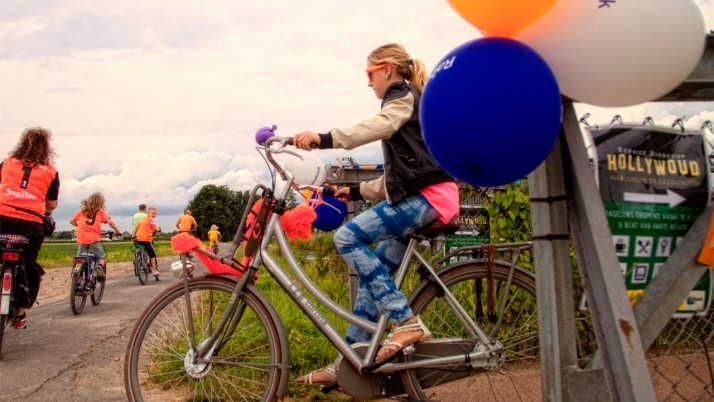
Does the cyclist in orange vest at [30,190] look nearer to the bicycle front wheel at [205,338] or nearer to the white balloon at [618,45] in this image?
the bicycle front wheel at [205,338]

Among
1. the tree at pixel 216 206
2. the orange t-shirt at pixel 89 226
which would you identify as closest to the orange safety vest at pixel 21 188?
the orange t-shirt at pixel 89 226

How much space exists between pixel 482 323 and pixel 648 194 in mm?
1614

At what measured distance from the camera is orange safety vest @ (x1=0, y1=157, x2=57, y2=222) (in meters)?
6.18

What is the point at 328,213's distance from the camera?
3879mm

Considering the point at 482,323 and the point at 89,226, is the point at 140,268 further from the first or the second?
the point at 482,323

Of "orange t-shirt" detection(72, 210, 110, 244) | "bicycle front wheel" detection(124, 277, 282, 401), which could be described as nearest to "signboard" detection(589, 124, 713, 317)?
"bicycle front wheel" detection(124, 277, 282, 401)

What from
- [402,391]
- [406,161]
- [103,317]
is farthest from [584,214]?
[103,317]

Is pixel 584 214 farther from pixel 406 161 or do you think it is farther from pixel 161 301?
pixel 161 301

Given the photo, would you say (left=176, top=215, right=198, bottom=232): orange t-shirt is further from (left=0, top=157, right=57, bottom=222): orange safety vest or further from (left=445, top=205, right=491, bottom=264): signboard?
(left=445, top=205, right=491, bottom=264): signboard

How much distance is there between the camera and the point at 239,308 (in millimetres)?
3443

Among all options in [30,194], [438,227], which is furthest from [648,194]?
[30,194]

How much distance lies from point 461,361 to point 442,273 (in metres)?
0.47

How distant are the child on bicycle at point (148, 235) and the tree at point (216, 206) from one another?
253ft

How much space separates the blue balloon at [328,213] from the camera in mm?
3852
